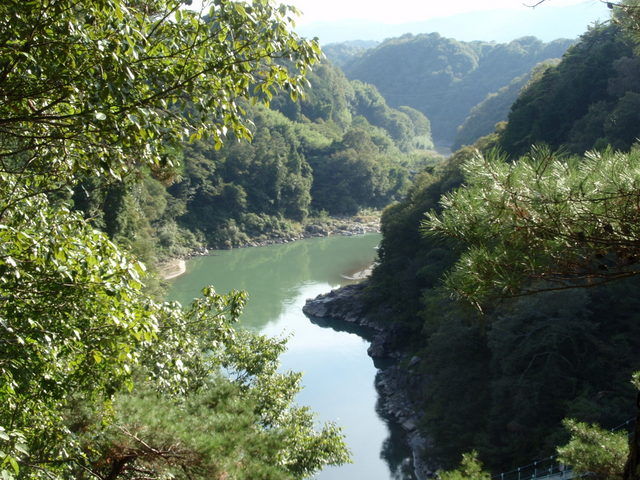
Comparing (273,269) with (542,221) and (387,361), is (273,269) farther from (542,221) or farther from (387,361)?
(542,221)

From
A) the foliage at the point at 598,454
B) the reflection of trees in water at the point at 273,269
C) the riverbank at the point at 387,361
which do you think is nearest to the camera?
the foliage at the point at 598,454

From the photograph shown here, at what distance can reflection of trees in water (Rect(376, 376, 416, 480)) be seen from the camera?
1035cm

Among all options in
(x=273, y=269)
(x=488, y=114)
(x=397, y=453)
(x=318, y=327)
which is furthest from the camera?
(x=488, y=114)

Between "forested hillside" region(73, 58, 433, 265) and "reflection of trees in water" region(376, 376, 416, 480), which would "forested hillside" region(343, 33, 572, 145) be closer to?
"forested hillside" region(73, 58, 433, 265)

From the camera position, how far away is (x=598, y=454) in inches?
183

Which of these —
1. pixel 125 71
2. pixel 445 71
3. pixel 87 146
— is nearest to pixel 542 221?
pixel 125 71

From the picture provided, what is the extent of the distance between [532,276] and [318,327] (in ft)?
56.5

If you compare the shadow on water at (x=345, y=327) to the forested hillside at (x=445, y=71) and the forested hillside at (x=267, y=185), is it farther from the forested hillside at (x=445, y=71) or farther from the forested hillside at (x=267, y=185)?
the forested hillside at (x=445, y=71)

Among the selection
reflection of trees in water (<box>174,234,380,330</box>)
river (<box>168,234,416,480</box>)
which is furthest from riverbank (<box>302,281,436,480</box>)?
reflection of trees in water (<box>174,234,380,330</box>)

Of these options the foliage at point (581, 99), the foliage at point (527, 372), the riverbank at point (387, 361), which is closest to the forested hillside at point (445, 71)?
the foliage at point (581, 99)

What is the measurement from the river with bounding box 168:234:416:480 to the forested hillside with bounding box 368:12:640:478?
1.26 meters

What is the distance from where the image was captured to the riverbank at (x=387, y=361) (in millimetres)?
11305

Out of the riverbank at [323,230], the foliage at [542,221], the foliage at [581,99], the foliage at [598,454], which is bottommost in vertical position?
the foliage at [598,454]

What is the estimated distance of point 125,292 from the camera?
2.35 m
